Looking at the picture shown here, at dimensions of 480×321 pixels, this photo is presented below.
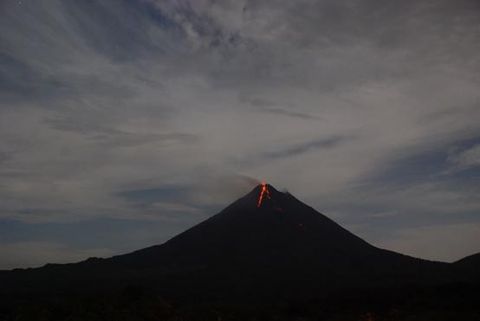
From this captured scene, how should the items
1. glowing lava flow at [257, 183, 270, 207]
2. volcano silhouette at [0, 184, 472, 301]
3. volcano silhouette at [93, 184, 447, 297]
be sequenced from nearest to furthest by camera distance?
volcano silhouette at [0, 184, 472, 301]
volcano silhouette at [93, 184, 447, 297]
glowing lava flow at [257, 183, 270, 207]

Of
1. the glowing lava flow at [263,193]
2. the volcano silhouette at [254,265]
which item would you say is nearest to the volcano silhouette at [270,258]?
the volcano silhouette at [254,265]

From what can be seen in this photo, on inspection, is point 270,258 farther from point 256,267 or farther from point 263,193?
point 263,193

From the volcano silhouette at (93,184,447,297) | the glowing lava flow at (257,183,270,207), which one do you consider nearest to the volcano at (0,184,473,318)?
the volcano silhouette at (93,184,447,297)

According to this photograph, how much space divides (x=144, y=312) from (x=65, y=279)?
47625mm

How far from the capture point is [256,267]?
326 ft

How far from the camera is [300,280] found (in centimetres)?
8381

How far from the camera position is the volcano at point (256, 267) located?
2881 inches

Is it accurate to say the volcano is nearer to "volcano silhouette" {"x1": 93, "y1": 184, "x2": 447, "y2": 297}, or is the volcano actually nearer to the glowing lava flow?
"volcano silhouette" {"x1": 93, "y1": 184, "x2": 447, "y2": 297}

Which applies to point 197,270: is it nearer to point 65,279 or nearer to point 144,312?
point 65,279

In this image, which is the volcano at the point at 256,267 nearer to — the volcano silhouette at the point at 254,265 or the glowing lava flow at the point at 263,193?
the volcano silhouette at the point at 254,265

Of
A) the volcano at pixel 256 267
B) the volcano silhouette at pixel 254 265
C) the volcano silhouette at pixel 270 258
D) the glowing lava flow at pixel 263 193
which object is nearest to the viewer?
the volcano at pixel 256 267

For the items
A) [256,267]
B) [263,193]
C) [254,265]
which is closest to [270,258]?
[254,265]

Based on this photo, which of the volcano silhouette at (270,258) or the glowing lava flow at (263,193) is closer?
the volcano silhouette at (270,258)

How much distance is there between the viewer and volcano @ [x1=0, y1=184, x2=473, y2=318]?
7319 cm
